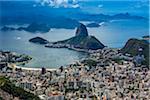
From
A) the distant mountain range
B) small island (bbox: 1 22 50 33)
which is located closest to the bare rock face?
the distant mountain range

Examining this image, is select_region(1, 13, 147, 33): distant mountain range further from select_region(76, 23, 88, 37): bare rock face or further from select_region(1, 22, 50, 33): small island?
select_region(76, 23, 88, 37): bare rock face

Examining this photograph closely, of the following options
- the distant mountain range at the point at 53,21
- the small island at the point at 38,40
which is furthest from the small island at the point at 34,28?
the small island at the point at 38,40

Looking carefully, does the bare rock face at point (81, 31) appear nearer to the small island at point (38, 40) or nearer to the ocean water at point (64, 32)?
the ocean water at point (64, 32)

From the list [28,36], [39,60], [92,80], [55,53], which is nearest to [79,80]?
[92,80]

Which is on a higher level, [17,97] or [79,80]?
[17,97]

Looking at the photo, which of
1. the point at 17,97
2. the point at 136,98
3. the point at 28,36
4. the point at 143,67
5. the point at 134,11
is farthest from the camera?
the point at 134,11

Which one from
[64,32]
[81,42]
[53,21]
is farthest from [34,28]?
[81,42]

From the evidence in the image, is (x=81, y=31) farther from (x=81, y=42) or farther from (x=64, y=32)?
(x=64, y=32)

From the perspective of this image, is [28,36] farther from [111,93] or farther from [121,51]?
[111,93]
